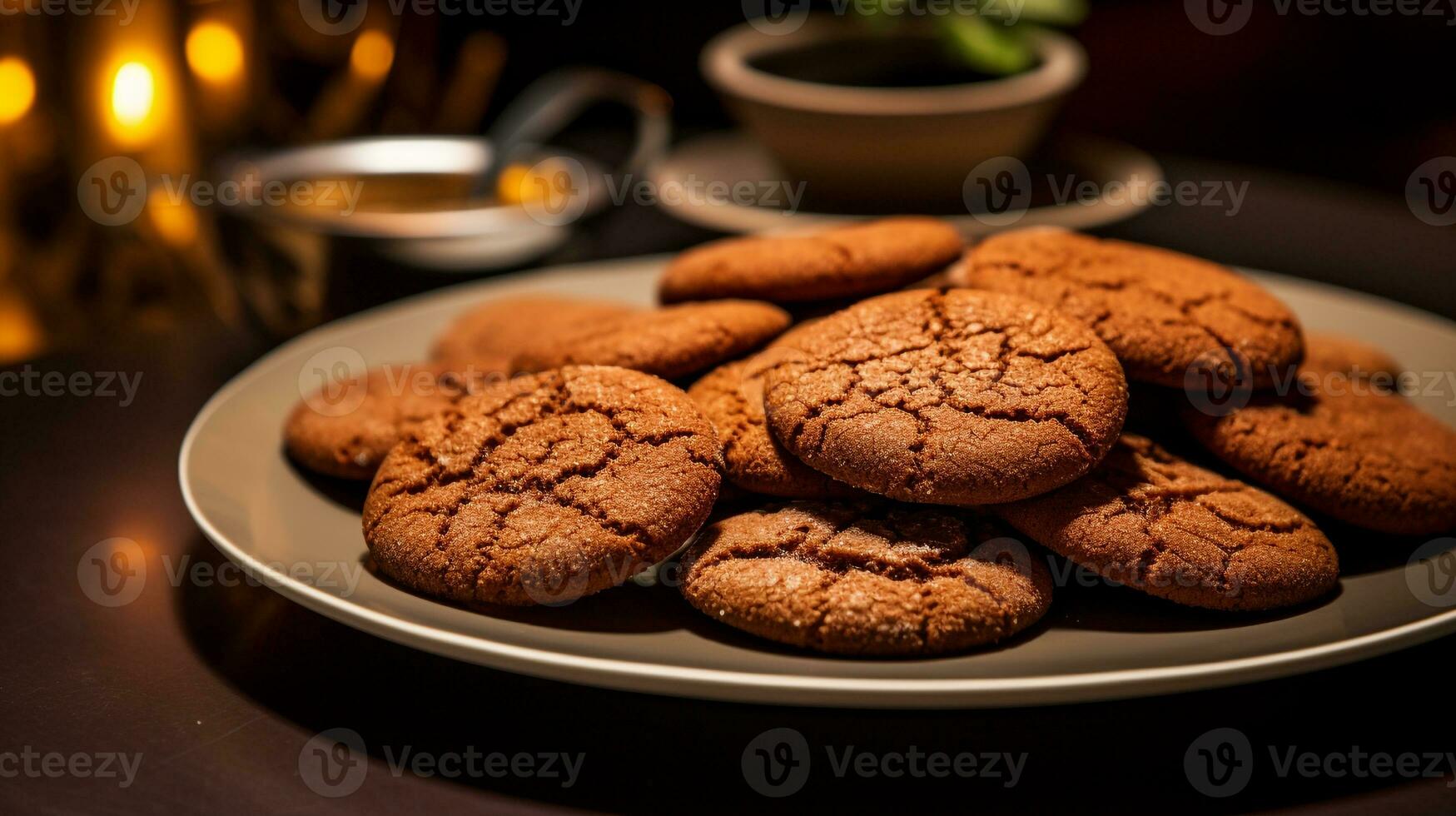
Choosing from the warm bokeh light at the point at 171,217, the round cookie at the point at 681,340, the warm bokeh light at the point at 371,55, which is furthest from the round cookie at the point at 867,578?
the warm bokeh light at the point at 371,55

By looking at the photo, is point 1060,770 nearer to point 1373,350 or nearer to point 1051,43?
point 1373,350

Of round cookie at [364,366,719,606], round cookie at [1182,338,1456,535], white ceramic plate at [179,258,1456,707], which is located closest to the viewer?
white ceramic plate at [179,258,1456,707]

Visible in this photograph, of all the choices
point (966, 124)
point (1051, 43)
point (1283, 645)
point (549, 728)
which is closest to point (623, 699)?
point (549, 728)

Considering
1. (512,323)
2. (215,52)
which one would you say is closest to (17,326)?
(215,52)

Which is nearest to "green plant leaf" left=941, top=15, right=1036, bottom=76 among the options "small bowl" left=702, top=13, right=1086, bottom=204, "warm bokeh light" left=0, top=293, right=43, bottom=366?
"small bowl" left=702, top=13, right=1086, bottom=204

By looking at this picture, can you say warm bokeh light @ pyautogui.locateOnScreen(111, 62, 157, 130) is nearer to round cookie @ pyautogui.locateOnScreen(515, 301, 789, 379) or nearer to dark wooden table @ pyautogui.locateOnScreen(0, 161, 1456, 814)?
dark wooden table @ pyautogui.locateOnScreen(0, 161, 1456, 814)

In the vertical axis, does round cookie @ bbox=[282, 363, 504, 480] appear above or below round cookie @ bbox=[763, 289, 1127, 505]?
below
